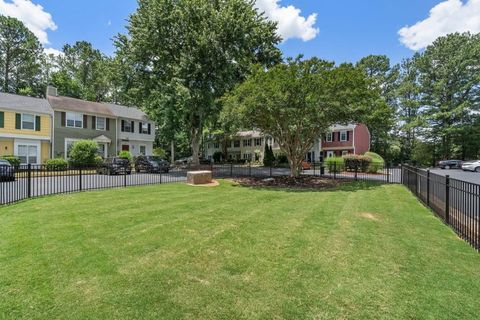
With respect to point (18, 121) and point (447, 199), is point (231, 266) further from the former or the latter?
point (18, 121)

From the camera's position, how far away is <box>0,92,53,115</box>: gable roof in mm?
24219

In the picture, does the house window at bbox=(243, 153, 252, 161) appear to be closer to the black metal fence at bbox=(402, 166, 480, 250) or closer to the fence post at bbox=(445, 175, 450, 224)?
the black metal fence at bbox=(402, 166, 480, 250)

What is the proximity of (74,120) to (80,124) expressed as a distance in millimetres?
648

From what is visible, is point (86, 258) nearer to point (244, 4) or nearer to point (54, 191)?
point (54, 191)

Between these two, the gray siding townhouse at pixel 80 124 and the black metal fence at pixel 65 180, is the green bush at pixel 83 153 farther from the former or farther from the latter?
the gray siding townhouse at pixel 80 124

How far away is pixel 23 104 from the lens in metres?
25.5

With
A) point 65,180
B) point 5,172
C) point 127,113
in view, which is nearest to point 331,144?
point 127,113

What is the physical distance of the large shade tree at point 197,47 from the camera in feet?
72.7

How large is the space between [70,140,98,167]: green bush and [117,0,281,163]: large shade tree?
5.96 m

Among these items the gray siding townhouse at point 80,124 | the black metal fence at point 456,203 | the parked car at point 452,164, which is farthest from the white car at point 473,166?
the gray siding townhouse at point 80,124

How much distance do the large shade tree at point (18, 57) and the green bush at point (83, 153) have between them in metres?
23.3

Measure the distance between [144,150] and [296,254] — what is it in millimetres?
32803

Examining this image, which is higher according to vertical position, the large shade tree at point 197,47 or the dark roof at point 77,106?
the large shade tree at point 197,47

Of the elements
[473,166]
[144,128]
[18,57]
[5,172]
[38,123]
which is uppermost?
[18,57]
